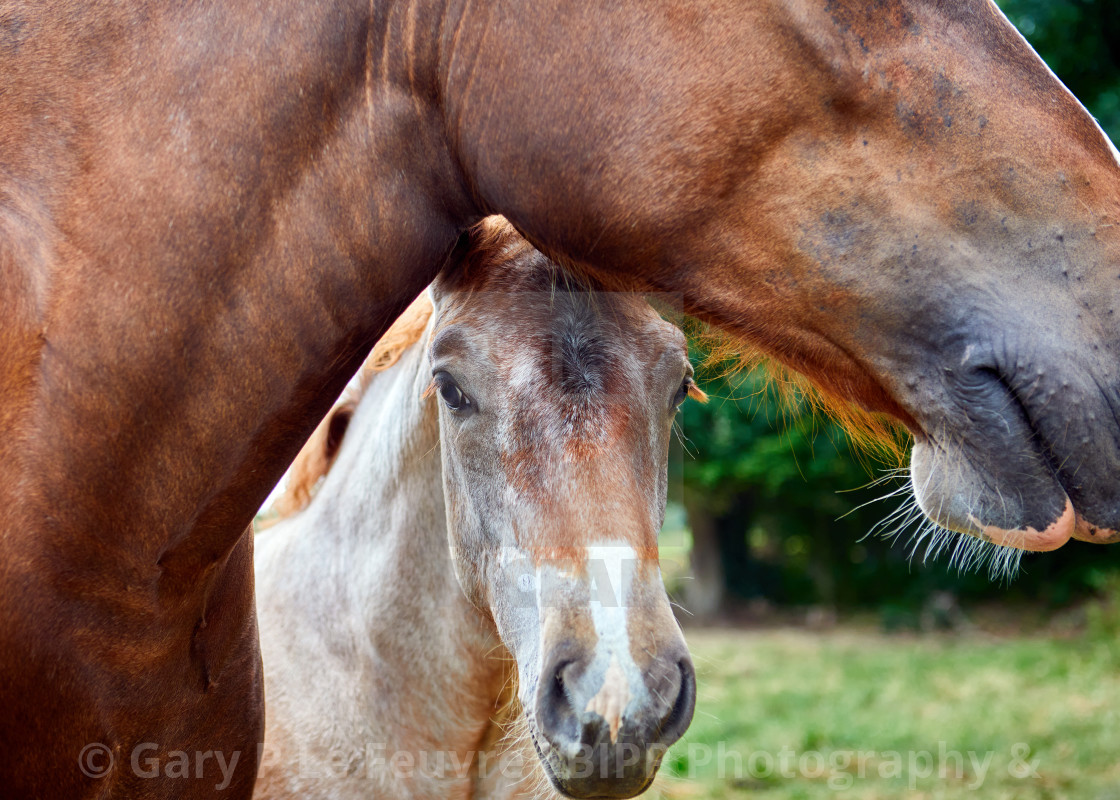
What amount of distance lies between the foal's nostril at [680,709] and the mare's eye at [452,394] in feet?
2.41

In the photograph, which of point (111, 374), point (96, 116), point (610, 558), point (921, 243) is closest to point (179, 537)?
point (111, 374)

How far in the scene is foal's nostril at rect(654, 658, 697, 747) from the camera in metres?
1.59

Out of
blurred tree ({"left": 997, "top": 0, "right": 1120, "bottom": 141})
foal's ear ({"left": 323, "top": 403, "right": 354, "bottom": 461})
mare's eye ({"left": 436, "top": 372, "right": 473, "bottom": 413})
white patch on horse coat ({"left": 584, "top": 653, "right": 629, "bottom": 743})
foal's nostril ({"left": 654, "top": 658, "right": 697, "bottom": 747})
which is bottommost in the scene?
blurred tree ({"left": 997, "top": 0, "right": 1120, "bottom": 141})

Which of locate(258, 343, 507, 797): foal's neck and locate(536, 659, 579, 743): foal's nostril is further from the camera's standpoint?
locate(258, 343, 507, 797): foal's neck

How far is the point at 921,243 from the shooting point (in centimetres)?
108

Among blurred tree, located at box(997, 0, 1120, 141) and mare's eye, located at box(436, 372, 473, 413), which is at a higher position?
mare's eye, located at box(436, 372, 473, 413)

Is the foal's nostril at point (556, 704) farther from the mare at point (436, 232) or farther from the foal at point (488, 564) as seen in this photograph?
the mare at point (436, 232)

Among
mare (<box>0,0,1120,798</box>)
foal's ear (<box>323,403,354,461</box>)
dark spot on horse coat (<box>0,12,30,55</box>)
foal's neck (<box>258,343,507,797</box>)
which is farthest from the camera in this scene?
foal's ear (<box>323,403,354,461</box>)

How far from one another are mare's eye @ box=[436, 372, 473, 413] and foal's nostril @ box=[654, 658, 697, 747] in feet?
2.41

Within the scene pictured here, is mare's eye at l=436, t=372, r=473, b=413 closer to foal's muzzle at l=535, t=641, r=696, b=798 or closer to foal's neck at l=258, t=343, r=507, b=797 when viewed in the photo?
foal's neck at l=258, t=343, r=507, b=797

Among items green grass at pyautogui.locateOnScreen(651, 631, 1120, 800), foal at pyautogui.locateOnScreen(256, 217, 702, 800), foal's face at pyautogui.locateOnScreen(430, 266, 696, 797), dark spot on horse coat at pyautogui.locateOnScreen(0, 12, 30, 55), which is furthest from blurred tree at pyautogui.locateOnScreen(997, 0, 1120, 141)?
dark spot on horse coat at pyautogui.locateOnScreen(0, 12, 30, 55)

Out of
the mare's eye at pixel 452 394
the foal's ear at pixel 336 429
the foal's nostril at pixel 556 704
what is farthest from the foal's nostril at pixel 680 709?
the foal's ear at pixel 336 429

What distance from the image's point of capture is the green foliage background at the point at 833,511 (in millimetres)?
7758

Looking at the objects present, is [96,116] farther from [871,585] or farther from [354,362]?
[871,585]
